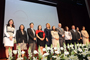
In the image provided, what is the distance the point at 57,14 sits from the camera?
18.4 ft

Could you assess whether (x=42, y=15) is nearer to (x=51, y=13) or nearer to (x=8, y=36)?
(x=51, y=13)

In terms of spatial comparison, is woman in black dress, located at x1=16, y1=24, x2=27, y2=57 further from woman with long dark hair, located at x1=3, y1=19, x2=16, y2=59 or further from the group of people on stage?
woman with long dark hair, located at x1=3, y1=19, x2=16, y2=59

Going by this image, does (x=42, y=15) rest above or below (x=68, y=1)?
below

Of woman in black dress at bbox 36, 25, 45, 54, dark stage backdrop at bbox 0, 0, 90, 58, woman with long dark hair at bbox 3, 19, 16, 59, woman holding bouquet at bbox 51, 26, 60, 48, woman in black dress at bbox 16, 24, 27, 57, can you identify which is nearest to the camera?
woman with long dark hair at bbox 3, 19, 16, 59

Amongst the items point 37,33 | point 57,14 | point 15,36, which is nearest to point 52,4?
point 57,14

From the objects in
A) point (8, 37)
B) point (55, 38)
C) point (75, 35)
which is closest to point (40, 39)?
point (55, 38)

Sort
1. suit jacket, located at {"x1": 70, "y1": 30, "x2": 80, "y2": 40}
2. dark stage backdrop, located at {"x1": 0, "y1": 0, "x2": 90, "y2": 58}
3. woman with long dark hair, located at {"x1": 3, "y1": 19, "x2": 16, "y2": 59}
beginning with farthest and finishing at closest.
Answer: dark stage backdrop, located at {"x1": 0, "y1": 0, "x2": 90, "y2": 58}
suit jacket, located at {"x1": 70, "y1": 30, "x2": 80, "y2": 40}
woman with long dark hair, located at {"x1": 3, "y1": 19, "x2": 16, "y2": 59}

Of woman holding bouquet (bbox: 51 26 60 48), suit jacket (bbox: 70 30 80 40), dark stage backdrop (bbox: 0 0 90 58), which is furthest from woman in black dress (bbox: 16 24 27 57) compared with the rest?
dark stage backdrop (bbox: 0 0 90 58)

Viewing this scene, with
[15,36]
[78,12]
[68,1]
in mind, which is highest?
[68,1]

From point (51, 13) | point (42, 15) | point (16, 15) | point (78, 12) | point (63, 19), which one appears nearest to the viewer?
point (16, 15)

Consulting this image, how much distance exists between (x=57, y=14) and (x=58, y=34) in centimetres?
186

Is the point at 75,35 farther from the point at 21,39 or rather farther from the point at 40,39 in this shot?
the point at 21,39

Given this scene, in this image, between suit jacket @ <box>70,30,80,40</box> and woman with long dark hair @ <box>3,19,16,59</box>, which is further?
suit jacket @ <box>70,30,80,40</box>

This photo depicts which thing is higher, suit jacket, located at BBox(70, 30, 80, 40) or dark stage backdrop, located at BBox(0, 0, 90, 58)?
dark stage backdrop, located at BBox(0, 0, 90, 58)
